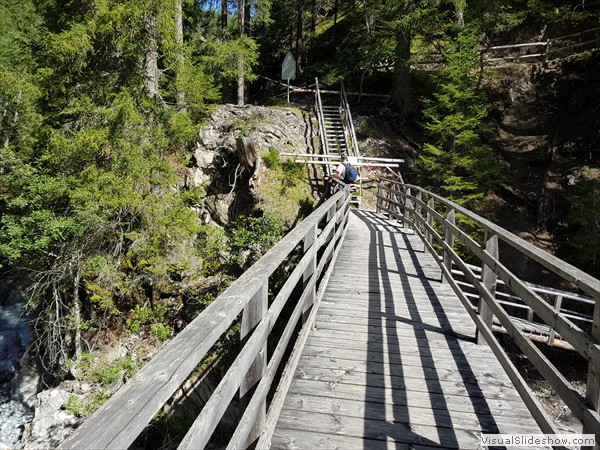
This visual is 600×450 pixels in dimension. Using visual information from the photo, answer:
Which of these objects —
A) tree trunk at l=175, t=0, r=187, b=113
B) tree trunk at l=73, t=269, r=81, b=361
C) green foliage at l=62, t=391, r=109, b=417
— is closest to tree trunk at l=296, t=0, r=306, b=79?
tree trunk at l=175, t=0, r=187, b=113

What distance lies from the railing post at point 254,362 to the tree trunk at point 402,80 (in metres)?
19.5

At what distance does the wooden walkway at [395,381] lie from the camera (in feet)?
8.61

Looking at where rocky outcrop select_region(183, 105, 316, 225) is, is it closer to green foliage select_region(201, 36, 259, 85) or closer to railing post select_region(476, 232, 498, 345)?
green foliage select_region(201, 36, 259, 85)

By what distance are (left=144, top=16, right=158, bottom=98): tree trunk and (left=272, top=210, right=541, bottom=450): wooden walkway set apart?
30.9 feet

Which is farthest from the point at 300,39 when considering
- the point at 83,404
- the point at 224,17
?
the point at 83,404

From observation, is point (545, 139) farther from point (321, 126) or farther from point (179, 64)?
point (179, 64)

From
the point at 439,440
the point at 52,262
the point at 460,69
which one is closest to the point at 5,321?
the point at 52,262

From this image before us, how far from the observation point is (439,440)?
2.55 metres

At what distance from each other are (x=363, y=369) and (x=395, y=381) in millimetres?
318

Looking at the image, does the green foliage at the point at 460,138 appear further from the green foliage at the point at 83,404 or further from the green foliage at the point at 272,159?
the green foliage at the point at 83,404

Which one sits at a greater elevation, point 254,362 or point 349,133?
point 349,133

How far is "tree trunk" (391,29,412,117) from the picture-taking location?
1902 centimetres

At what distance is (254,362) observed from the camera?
7.17ft

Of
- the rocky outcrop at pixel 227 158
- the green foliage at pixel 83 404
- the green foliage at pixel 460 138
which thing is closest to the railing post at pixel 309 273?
the green foliage at pixel 83 404
